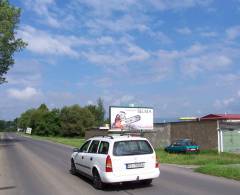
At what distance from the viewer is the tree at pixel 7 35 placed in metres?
46.6

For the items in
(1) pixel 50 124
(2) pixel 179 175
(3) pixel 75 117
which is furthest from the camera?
(1) pixel 50 124

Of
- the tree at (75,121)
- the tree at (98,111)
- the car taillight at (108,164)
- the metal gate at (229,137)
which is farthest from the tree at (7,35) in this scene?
the tree at (98,111)

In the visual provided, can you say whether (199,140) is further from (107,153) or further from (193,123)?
(107,153)

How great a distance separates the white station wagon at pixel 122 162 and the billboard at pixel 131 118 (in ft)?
104

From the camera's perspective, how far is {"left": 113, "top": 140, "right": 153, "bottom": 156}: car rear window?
12.7m

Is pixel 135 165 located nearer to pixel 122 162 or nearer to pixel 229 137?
pixel 122 162

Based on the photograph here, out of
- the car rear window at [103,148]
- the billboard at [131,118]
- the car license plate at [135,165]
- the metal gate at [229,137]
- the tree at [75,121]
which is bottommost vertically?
the car license plate at [135,165]

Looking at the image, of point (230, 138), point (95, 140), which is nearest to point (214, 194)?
point (95, 140)

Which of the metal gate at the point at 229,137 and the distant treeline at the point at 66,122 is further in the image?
the distant treeline at the point at 66,122

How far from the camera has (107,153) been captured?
12.6 metres

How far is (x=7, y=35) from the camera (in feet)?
154

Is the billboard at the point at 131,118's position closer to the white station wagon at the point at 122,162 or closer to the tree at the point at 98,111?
the white station wagon at the point at 122,162

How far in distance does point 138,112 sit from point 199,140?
407 inches

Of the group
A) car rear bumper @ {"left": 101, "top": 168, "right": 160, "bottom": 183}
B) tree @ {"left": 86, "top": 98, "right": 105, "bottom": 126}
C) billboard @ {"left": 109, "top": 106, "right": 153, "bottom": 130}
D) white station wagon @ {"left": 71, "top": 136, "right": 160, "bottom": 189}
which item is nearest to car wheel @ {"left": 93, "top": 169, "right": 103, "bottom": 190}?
white station wagon @ {"left": 71, "top": 136, "right": 160, "bottom": 189}
